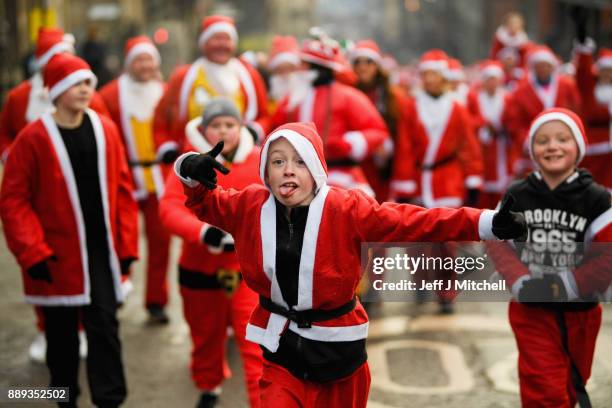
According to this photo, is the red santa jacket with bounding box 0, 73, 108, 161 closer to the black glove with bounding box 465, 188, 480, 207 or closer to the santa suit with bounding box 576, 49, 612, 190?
the black glove with bounding box 465, 188, 480, 207

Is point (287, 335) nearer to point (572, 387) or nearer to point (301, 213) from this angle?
point (301, 213)

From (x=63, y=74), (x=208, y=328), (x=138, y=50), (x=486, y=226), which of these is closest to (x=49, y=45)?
(x=138, y=50)

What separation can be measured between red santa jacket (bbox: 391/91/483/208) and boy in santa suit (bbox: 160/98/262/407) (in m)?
3.09

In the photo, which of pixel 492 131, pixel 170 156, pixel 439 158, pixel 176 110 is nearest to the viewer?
pixel 170 156

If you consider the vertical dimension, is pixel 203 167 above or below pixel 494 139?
above

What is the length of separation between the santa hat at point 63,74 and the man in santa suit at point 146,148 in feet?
7.81

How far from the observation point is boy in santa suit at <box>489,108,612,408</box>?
4.67 meters

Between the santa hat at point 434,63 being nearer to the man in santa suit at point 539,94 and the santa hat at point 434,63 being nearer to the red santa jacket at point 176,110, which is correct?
the man in santa suit at point 539,94

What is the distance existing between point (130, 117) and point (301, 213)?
4.49 m

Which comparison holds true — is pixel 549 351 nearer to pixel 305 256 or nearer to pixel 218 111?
pixel 305 256

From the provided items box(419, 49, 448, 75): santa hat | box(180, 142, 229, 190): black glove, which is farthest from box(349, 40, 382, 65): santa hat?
box(180, 142, 229, 190): black glove

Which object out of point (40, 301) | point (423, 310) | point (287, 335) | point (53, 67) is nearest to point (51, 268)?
point (40, 301)

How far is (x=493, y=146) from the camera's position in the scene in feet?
36.6

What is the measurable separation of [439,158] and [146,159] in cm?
260
